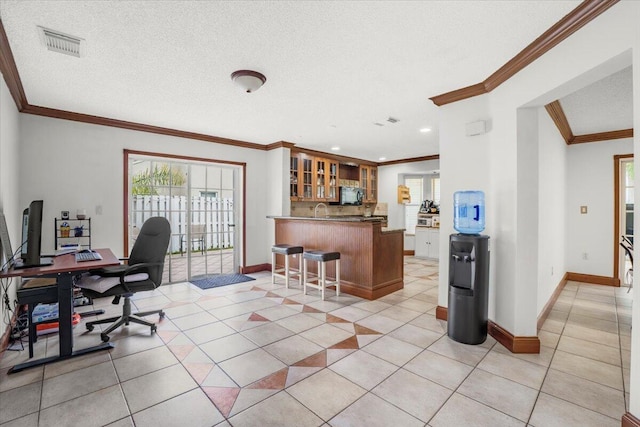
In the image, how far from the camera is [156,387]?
2129 mm

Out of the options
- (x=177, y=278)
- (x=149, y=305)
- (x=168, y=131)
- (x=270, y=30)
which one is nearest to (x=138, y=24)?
(x=270, y=30)

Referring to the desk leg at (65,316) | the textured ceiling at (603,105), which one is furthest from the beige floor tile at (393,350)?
the textured ceiling at (603,105)

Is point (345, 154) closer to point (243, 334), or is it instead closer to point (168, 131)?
point (168, 131)

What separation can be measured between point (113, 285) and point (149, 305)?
128cm

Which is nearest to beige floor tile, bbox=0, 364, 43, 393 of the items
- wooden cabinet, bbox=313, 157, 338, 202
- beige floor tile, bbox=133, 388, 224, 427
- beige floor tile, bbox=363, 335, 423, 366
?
beige floor tile, bbox=133, 388, 224, 427

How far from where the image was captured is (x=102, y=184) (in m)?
4.32

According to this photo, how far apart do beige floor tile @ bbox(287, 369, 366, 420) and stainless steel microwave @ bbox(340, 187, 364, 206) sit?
5.46 m

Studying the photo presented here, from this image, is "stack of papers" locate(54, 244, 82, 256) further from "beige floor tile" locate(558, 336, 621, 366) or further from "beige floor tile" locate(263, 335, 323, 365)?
"beige floor tile" locate(558, 336, 621, 366)

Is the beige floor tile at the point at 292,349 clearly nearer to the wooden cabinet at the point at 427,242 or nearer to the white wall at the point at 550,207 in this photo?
the white wall at the point at 550,207

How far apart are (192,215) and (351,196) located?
389 centimetres

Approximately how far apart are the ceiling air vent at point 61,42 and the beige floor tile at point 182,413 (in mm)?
2726

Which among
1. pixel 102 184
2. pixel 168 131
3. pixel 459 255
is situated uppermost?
pixel 168 131

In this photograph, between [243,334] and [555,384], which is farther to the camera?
[243,334]

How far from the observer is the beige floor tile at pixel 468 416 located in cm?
177
